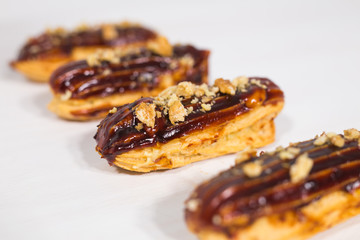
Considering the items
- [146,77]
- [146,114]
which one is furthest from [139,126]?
[146,77]

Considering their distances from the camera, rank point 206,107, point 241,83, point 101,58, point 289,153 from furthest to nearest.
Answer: point 101,58
point 241,83
point 206,107
point 289,153

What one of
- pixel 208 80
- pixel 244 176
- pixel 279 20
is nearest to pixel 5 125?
pixel 208 80

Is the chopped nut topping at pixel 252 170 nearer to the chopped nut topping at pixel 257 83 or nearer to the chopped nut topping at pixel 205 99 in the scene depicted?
the chopped nut topping at pixel 205 99

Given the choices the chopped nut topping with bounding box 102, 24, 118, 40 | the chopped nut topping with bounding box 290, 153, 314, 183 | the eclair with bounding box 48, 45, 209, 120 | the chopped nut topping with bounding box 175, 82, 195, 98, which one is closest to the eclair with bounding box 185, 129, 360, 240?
the chopped nut topping with bounding box 290, 153, 314, 183

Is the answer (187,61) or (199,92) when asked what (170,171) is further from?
(187,61)

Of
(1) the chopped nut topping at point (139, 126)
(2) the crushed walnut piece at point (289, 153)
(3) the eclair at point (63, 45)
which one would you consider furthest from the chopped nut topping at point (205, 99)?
(3) the eclair at point (63, 45)

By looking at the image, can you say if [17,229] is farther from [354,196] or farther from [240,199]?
[354,196]
